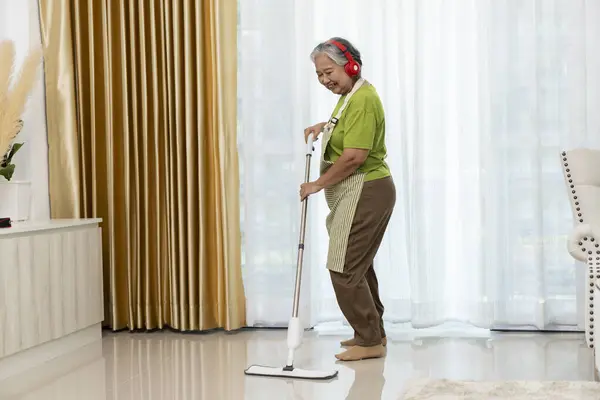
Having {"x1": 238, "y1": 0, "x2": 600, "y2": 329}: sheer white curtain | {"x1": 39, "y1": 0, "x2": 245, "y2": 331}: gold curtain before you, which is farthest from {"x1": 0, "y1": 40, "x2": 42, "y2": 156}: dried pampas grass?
{"x1": 238, "y1": 0, "x2": 600, "y2": 329}: sheer white curtain

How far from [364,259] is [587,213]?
1003 millimetres

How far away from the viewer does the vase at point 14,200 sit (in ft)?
13.3

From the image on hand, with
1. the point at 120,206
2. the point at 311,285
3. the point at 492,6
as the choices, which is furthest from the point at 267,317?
the point at 492,6

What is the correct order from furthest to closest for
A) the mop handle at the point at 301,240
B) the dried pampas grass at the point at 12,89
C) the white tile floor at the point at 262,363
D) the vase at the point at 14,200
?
the vase at the point at 14,200
the dried pampas grass at the point at 12,89
the mop handle at the point at 301,240
the white tile floor at the point at 262,363

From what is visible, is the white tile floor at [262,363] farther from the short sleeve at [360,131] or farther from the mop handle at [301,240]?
the short sleeve at [360,131]

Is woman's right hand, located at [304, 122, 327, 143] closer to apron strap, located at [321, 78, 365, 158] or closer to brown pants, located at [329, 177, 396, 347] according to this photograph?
apron strap, located at [321, 78, 365, 158]

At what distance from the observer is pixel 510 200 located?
4262 millimetres

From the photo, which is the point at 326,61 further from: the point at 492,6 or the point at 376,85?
Answer: the point at 492,6

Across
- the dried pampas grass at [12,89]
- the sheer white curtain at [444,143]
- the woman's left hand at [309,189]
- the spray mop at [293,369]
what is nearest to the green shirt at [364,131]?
the woman's left hand at [309,189]

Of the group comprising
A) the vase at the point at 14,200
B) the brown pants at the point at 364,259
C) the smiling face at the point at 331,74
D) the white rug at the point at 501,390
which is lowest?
the white rug at the point at 501,390

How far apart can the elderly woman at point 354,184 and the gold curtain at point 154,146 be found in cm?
89

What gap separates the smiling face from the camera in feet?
11.8

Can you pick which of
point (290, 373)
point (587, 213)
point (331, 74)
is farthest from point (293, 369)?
point (587, 213)

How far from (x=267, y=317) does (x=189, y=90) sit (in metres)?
1.24
